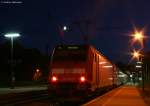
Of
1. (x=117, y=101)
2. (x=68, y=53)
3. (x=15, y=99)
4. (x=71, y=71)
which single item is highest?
(x=68, y=53)

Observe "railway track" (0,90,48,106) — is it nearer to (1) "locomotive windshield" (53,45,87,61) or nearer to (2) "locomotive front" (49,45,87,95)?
(2) "locomotive front" (49,45,87,95)

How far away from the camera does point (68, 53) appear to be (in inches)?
1158

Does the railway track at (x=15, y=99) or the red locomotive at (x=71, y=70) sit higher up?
the red locomotive at (x=71, y=70)

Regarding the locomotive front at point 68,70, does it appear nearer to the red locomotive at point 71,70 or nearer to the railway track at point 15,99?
the red locomotive at point 71,70

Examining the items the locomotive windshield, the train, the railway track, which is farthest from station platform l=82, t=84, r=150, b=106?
the railway track

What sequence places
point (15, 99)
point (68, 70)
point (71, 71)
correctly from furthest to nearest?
point (15, 99)
point (68, 70)
point (71, 71)

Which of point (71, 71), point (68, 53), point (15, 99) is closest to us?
point (71, 71)

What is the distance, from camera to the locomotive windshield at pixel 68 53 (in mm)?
29312

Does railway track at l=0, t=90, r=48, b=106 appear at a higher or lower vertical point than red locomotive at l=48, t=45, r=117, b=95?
lower

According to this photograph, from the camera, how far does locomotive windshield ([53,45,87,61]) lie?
29312 millimetres

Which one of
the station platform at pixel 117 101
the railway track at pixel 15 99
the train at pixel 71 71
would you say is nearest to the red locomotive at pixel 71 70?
the train at pixel 71 71

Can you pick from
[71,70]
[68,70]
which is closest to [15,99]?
[68,70]

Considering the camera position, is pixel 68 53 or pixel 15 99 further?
pixel 15 99

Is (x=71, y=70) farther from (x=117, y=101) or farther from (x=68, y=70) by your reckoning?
(x=117, y=101)
